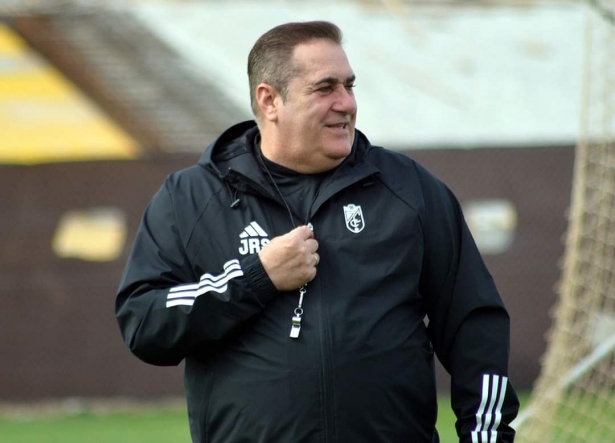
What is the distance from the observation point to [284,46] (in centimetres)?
316

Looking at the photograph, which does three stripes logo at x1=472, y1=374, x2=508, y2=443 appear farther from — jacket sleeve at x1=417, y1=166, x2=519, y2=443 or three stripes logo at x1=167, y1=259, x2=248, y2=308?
three stripes logo at x1=167, y1=259, x2=248, y2=308

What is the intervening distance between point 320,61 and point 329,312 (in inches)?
28.6

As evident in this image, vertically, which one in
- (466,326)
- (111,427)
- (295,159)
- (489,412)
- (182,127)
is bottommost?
(111,427)

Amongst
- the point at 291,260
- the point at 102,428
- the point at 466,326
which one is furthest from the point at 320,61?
the point at 102,428

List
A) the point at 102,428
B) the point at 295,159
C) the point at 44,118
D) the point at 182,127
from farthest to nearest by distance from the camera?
the point at 182,127, the point at 44,118, the point at 102,428, the point at 295,159

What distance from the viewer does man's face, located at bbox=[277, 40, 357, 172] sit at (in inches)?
122

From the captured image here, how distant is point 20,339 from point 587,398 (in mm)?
5496

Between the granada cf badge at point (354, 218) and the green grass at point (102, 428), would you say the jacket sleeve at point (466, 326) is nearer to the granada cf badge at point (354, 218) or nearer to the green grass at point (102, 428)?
the granada cf badge at point (354, 218)

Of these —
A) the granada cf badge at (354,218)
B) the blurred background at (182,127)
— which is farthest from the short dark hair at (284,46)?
the blurred background at (182,127)

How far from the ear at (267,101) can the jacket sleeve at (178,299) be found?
1.43 feet

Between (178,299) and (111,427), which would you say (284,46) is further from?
(111,427)

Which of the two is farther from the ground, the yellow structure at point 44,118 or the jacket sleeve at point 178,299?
the yellow structure at point 44,118

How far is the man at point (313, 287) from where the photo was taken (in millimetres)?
2939

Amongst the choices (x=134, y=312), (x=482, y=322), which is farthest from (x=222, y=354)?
(x=482, y=322)
